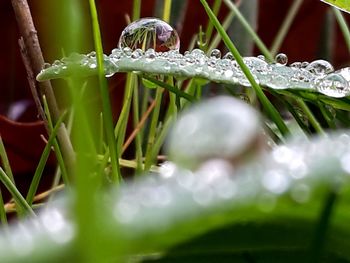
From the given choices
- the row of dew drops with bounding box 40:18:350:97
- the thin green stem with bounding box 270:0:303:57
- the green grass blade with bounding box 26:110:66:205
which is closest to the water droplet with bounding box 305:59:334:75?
the row of dew drops with bounding box 40:18:350:97

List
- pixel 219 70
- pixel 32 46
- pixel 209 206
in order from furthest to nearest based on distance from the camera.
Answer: pixel 32 46, pixel 219 70, pixel 209 206

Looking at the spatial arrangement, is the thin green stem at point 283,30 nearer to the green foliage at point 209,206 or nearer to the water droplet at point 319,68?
the water droplet at point 319,68

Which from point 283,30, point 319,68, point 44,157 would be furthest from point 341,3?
point 283,30

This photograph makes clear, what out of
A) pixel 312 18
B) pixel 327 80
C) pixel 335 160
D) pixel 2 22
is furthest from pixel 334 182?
pixel 312 18

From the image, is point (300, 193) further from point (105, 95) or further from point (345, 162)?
point (105, 95)

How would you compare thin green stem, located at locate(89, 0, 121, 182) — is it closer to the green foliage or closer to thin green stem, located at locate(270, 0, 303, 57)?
the green foliage

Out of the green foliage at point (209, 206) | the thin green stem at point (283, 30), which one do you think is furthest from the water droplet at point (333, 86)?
the thin green stem at point (283, 30)

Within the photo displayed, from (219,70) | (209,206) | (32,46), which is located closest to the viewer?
(209,206)
